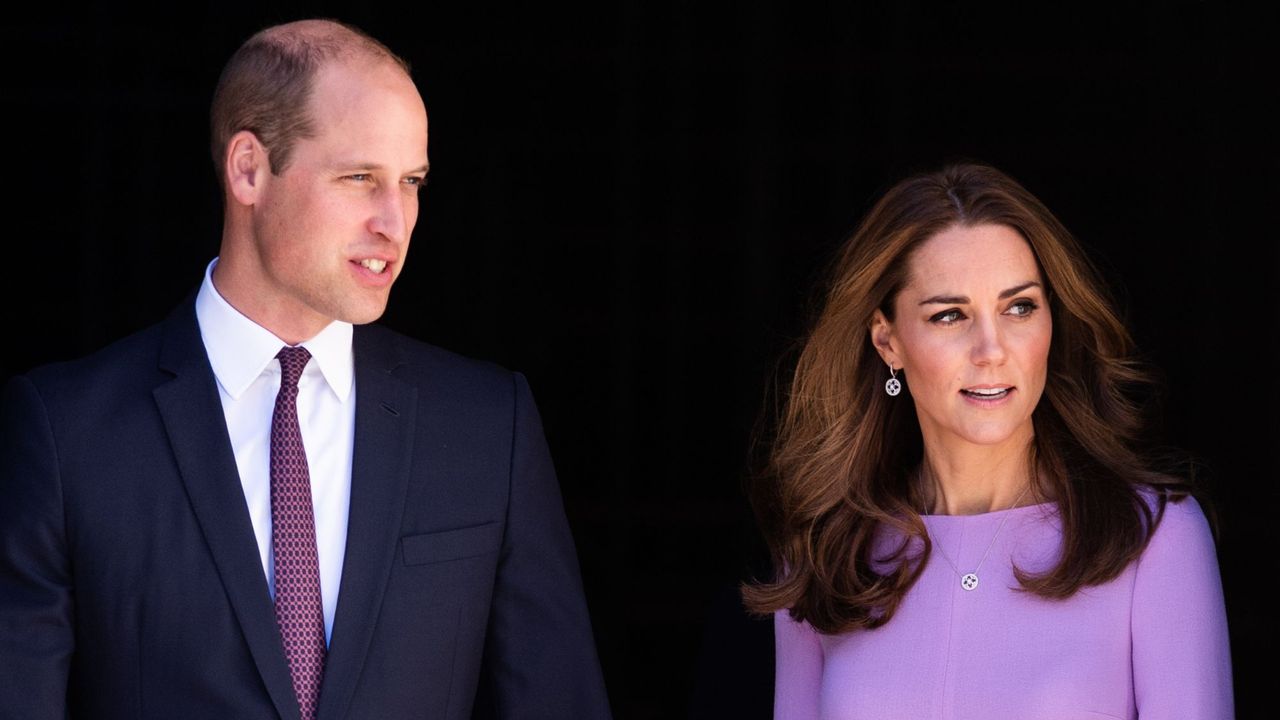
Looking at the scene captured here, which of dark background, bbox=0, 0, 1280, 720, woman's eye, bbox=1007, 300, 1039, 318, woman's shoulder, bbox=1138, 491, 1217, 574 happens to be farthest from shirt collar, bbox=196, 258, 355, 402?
dark background, bbox=0, 0, 1280, 720

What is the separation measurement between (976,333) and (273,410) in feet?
3.52

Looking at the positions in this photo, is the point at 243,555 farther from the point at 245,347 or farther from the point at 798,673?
the point at 798,673

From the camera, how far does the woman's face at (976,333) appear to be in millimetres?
2787

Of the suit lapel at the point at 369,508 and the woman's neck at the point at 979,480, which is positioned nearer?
the suit lapel at the point at 369,508

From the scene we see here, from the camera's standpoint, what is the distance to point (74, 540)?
2.46m

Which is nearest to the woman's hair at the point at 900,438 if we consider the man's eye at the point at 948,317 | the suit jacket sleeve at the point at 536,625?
the man's eye at the point at 948,317

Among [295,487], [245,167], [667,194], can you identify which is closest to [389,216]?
[245,167]

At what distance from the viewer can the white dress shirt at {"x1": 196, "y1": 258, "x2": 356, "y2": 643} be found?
8.42 feet

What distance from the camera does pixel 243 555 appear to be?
250 centimetres

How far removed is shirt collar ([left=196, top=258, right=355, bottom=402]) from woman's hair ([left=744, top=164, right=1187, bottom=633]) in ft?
2.61

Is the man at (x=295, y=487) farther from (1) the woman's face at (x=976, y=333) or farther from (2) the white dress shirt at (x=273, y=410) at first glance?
(1) the woman's face at (x=976, y=333)

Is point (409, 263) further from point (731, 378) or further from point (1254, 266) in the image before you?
point (1254, 266)

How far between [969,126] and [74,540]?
2.62 meters

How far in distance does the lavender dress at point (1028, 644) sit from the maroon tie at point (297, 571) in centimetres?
82
